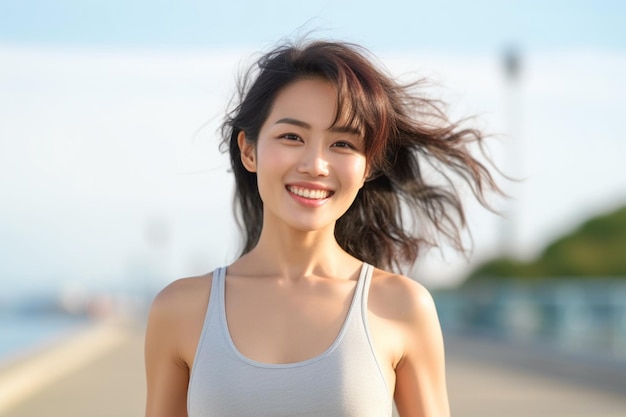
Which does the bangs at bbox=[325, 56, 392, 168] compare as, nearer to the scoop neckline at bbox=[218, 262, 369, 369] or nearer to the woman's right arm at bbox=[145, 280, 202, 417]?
the scoop neckline at bbox=[218, 262, 369, 369]

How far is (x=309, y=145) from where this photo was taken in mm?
3014

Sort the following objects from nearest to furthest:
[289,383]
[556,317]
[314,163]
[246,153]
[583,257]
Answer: [289,383] < [314,163] < [246,153] < [556,317] < [583,257]

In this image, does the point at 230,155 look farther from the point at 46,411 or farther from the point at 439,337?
the point at 46,411

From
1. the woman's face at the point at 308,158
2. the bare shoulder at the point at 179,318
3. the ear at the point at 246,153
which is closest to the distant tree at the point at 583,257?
the ear at the point at 246,153

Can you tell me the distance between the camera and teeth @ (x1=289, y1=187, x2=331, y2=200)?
3.03 metres

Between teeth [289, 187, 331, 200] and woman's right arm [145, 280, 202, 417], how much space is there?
1.21 ft

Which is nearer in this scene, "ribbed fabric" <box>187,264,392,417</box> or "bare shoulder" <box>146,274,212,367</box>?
"ribbed fabric" <box>187,264,392,417</box>

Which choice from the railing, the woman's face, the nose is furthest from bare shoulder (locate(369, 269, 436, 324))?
the railing

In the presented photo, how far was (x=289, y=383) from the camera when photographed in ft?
9.35

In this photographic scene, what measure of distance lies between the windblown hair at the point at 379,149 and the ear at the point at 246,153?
34mm

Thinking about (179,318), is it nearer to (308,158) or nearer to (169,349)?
(169,349)

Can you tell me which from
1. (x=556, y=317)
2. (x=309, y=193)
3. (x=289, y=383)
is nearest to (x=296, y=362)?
(x=289, y=383)

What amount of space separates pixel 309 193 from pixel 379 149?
9.6 inches

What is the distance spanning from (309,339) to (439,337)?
1.17 feet
